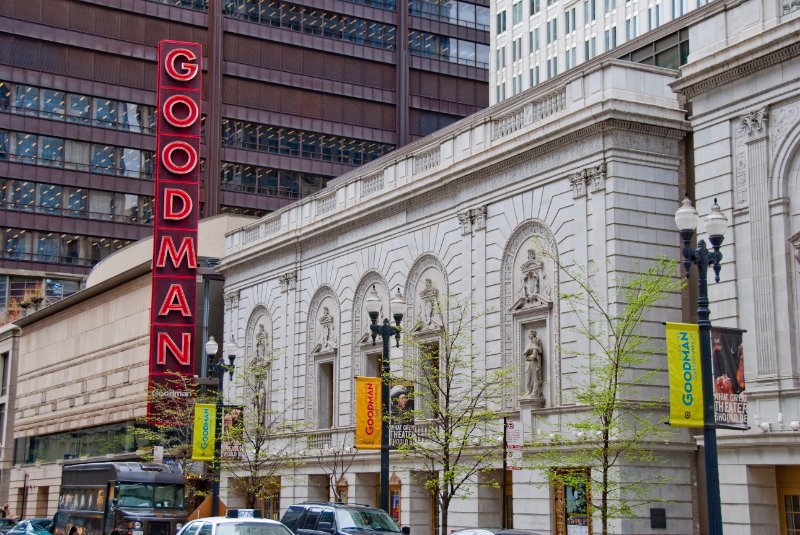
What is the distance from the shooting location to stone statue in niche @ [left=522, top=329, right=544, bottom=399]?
1501 inches

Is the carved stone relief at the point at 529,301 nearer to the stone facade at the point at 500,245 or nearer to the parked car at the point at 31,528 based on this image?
the stone facade at the point at 500,245

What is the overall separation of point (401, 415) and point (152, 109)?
2815 inches

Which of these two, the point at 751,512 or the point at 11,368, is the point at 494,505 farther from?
the point at 11,368

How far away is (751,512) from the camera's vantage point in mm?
29531

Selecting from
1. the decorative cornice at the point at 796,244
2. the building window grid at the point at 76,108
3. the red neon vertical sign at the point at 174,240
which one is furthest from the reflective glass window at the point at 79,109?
the decorative cornice at the point at 796,244

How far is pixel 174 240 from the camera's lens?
212 ft

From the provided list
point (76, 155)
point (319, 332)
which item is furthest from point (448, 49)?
point (319, 332)

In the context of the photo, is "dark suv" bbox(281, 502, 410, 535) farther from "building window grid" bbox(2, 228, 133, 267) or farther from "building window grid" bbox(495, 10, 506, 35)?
"building window grid" bbox(495, 10, 506, 35)

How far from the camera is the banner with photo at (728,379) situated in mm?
21438

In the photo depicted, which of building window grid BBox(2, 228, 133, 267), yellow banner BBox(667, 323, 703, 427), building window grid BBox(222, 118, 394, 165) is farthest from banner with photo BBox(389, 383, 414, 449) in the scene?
building window grid BBox(2, 228, 133, 267)

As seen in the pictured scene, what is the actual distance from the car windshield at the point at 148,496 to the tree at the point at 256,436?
464 cm

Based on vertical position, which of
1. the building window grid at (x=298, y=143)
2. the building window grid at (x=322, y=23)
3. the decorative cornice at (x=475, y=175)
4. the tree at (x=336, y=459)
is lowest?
the tree at (x=336, y=459)

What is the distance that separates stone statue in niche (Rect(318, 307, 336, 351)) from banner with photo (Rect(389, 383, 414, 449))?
262 inches

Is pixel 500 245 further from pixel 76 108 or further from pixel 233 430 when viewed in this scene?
pixel 76 108
